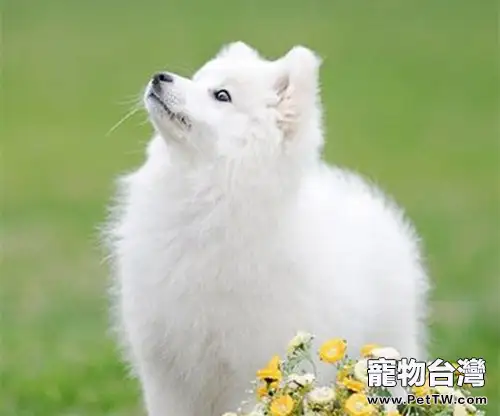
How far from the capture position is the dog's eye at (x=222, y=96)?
538 centimetres

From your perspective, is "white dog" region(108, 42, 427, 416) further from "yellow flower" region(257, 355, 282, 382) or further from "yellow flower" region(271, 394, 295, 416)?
"yellow flower" region(271, 394, 295, 416)

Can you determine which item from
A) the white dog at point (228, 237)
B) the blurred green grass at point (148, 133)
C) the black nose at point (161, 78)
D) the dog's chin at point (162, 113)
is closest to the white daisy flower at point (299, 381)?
the white dog at point (228, 237)

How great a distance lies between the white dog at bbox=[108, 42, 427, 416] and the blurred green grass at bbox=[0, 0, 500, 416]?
73cm

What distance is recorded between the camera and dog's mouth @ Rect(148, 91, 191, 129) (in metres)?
5.22

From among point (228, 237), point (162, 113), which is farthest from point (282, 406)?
point (162, 113)

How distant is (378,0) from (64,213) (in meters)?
12.9

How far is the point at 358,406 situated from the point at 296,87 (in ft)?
4.96

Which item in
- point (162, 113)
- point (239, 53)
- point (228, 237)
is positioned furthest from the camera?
point (239, 53)

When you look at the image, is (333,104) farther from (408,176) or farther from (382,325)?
(382,325)

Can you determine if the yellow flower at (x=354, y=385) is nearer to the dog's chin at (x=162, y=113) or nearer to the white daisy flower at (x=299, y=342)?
the white daisy flower at (x=299, y=342)

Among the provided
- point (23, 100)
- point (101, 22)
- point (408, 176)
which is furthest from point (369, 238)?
point (101, 22)

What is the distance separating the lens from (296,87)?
17.8 ft

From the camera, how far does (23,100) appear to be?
1781 centimetres

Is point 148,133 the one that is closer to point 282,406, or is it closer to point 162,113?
point 162,113
